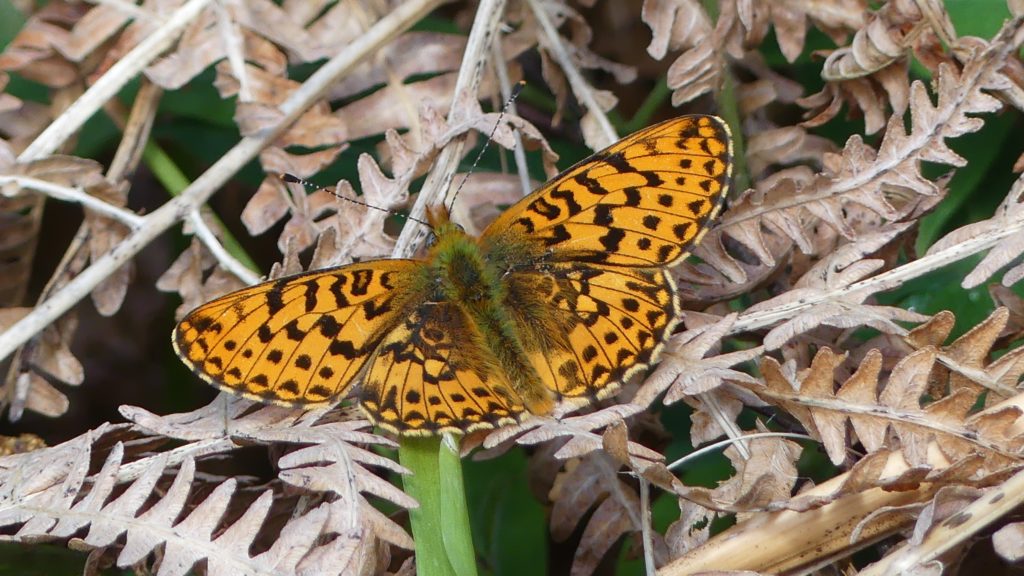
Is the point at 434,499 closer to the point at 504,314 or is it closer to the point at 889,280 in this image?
the point at 504,314

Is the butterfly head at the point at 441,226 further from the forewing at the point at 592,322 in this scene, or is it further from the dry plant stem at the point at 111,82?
the dry plant stem at the point at 111,82

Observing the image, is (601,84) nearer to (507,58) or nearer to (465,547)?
(507,58)

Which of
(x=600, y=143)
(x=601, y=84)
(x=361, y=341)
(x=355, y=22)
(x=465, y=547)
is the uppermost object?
(x=355, y=22)

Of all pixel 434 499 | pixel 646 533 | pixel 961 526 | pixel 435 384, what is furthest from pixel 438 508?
pixel 961 526

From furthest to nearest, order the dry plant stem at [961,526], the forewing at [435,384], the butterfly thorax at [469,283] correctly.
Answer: the butterfly thorax at [469,283] → the forewing at [435,384] → the dry plant stem at [961,526]

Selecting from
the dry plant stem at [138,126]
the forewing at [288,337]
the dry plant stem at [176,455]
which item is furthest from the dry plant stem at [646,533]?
the dry plant stem at [138,126]

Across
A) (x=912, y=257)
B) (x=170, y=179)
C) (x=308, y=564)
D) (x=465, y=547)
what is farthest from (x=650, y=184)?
(x=170, y=179)

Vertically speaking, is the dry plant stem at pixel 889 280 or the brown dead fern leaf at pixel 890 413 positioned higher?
the dry plant stem at pixel 889 280

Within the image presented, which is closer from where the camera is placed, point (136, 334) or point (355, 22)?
point (355, 22)
